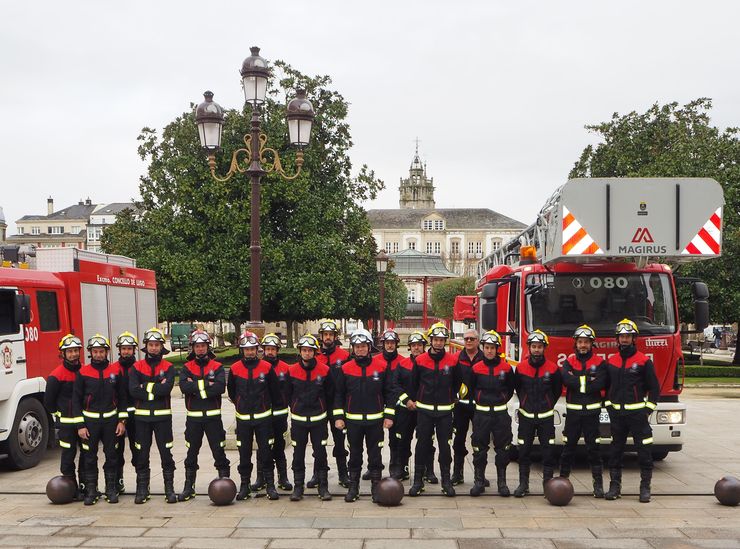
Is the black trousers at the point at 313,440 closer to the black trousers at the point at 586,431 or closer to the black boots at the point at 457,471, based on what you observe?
the black boots at the point at 457,471

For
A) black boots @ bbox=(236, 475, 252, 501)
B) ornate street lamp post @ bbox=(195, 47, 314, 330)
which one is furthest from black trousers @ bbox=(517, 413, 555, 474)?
ornate street lamp post @ bbox=(195, 47, 314, 330)

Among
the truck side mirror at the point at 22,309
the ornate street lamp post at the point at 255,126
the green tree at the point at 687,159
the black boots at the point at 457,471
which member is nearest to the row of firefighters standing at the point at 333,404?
Result: the black boots at the point at 457,471

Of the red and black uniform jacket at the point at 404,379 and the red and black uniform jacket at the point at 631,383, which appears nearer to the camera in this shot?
the red and black uniform jacket at the point at 631,383

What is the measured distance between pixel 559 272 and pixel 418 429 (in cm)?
297

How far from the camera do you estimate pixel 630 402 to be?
31.0 ft

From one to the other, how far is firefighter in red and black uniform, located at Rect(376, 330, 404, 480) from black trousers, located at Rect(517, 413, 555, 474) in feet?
5.02

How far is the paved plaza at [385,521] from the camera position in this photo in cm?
756

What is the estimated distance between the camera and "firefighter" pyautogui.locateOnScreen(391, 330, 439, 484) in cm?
982

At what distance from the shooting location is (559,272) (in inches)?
435

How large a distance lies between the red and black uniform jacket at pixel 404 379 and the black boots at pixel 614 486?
2.46m

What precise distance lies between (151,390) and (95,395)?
634 millimetres

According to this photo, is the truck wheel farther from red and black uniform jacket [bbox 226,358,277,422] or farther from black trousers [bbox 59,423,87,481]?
red and black uniform jacket [bbox 226,358,277,422]

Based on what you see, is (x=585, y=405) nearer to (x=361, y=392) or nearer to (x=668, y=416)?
(x=668, y=416)

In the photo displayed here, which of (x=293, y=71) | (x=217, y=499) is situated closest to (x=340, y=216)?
(x=293, y=71)
